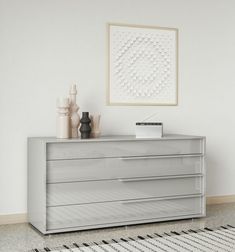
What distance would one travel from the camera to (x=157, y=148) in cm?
442

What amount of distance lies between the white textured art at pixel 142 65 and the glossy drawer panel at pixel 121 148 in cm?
66

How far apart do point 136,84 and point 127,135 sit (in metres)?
0.53

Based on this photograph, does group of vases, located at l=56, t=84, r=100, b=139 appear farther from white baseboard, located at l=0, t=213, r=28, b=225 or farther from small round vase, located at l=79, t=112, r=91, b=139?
white baseboard, located at l=0, t=213, r=28, b=225

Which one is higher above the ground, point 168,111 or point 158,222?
point 168,111

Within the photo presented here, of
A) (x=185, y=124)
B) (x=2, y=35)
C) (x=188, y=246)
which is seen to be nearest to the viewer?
(x=188, y=246)

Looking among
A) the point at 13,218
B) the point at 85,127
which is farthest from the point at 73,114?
the point at 13,218

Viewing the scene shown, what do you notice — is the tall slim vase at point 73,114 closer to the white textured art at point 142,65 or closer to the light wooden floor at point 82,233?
the white textured art at point 142,65

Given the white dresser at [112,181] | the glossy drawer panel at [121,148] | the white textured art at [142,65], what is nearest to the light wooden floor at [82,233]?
the white dresser at [112,181]

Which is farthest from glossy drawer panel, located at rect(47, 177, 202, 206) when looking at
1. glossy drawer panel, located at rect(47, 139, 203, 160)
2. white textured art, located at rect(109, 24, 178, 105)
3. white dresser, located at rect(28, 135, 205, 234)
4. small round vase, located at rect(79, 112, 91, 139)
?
white textured art, located at rect(109, 24, 178, 105)

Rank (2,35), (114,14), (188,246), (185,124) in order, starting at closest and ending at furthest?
(188,246), (2,35), (114,14), (185,124)

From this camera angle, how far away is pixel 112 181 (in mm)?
4234

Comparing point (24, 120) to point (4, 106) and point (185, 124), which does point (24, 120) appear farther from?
point (185, 124)

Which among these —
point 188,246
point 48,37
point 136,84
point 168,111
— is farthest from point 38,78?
point 188,246

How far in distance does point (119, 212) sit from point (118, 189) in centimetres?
20
